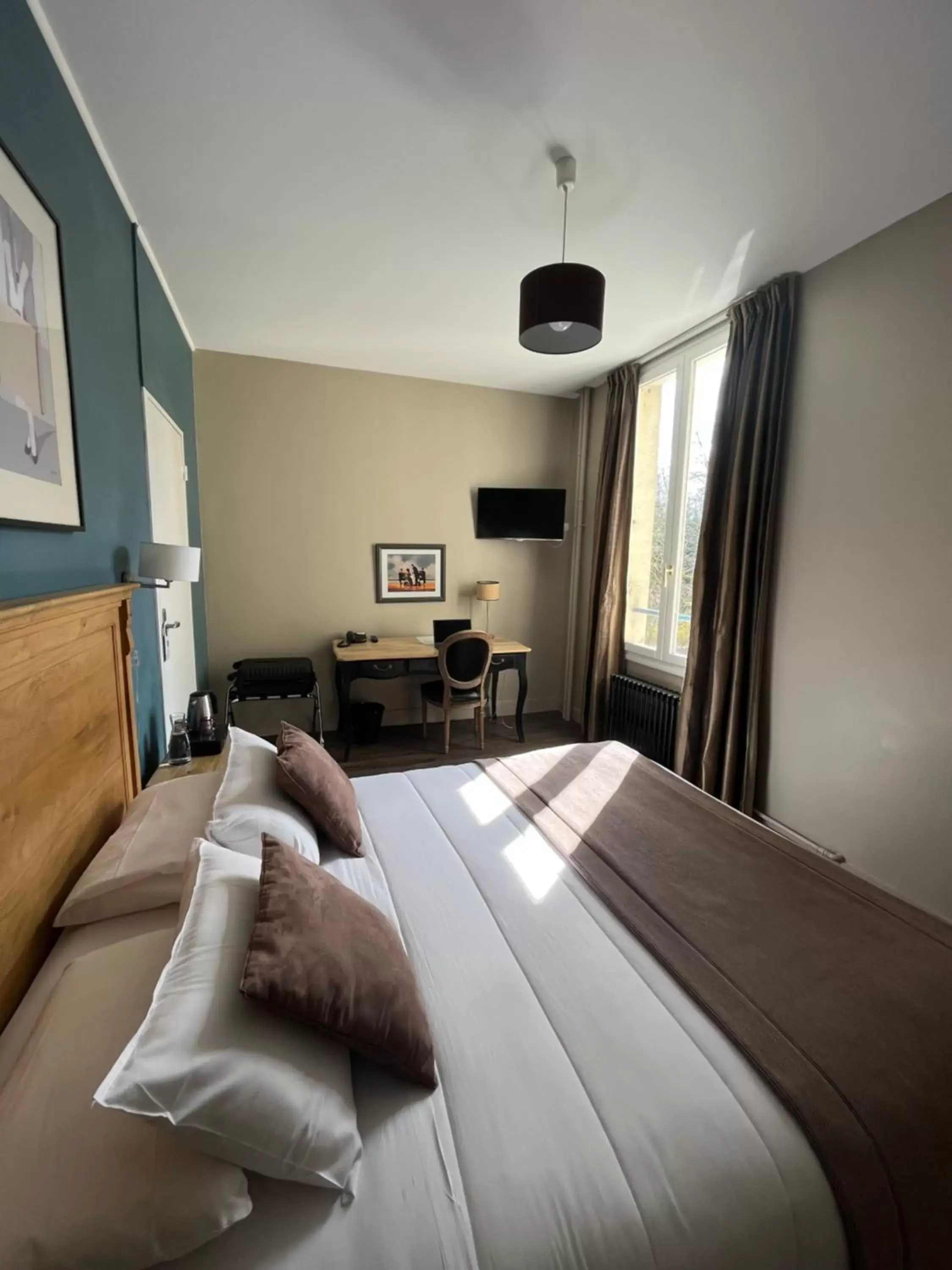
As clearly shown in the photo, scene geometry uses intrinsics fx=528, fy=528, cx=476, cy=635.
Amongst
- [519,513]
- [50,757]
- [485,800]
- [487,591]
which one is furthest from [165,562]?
[519,513]

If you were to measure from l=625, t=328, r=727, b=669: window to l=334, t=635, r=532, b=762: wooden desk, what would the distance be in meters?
0.86

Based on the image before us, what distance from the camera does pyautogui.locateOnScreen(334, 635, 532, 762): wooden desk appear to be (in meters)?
3.62

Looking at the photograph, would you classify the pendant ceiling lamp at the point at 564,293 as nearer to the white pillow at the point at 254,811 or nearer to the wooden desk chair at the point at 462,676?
the white pillow at the point at 254,811

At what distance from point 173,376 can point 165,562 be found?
5.33 feet

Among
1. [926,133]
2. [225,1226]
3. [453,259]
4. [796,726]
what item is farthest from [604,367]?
[225,1226]

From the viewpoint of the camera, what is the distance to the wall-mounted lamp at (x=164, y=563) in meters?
1.87

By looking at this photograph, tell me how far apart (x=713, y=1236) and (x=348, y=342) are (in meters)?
3.94

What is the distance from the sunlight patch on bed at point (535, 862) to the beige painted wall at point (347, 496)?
2.70 m

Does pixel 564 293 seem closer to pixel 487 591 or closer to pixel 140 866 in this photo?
pixel 140 866

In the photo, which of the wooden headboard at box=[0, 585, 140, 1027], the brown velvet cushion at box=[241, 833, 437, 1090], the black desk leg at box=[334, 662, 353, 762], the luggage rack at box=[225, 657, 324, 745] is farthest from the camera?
the black desk leg at box=[334, 662, 353, 762]

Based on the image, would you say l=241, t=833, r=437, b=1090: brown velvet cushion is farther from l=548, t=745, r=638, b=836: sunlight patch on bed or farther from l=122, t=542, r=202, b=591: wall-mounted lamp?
l=122, t=542, r=202, b=591: wall-mounted lamp

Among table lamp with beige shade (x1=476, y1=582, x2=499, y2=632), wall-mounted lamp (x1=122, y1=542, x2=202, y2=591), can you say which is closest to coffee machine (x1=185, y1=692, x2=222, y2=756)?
wall-mounted lamp (x1=122, y1=542, x2=202, y2=591)

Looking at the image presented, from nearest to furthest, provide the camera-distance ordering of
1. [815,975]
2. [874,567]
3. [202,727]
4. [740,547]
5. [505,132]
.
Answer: [815,975], [505,132], [874,567], [202,727], [740,547]

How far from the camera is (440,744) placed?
3900 millimetres
